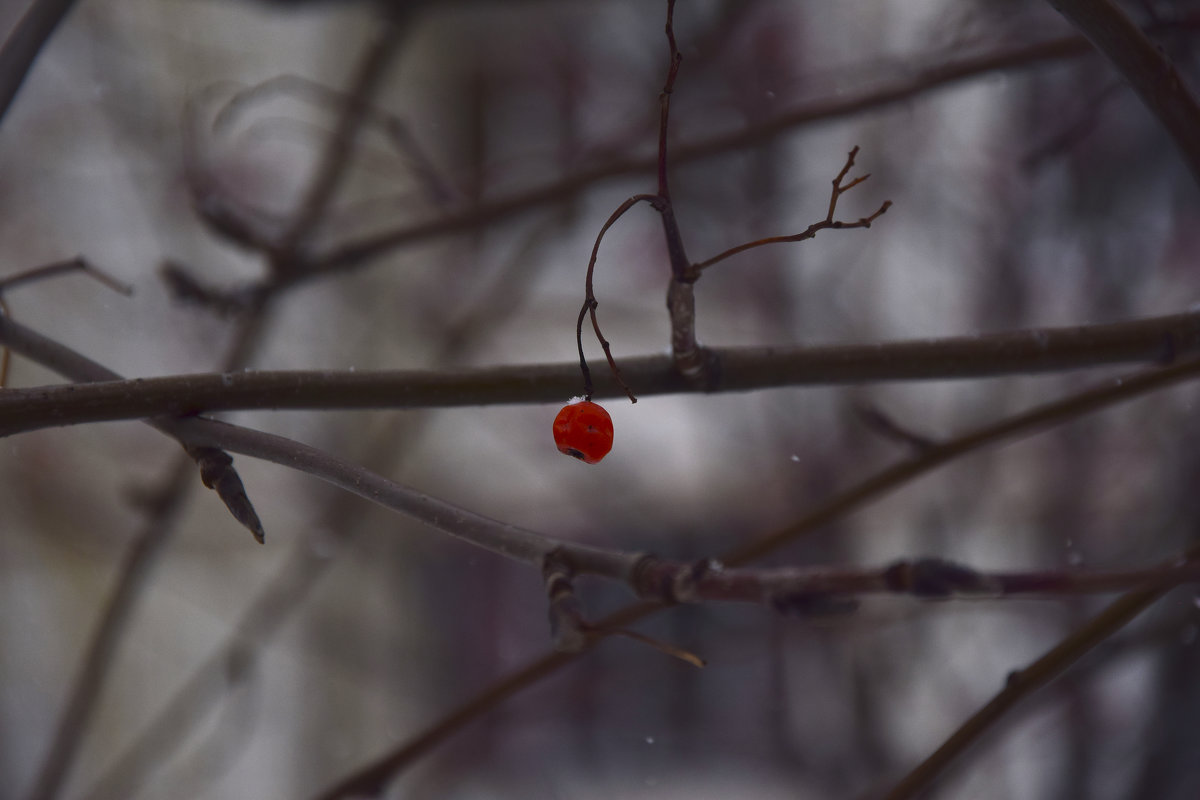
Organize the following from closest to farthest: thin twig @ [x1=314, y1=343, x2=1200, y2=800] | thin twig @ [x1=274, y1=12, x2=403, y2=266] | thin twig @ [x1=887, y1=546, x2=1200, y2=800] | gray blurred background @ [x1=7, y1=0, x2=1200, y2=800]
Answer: thin twig @ [x1=887, y1=546, x2=1200, y2=800] → thin twig @ [x1=314, y1=343, x2=1200, y2=800] → thin twig @ [x1=274, y1=12, x2=403, y2=266] → gray blurred background @ [x1=7, y1=0, x2=1200, y2=800]

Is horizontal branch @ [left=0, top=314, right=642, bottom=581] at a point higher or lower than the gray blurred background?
lower

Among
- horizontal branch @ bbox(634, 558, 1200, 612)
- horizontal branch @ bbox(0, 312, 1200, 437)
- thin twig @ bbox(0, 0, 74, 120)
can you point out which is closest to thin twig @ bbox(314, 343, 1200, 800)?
horizontal branch @ bbox(0, 312, 1200, 437)

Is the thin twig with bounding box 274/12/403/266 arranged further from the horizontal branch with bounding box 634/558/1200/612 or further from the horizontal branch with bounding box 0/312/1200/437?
the horizontal branch with bounding box 634/558/1200/612

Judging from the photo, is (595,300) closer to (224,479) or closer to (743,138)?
(224,479)

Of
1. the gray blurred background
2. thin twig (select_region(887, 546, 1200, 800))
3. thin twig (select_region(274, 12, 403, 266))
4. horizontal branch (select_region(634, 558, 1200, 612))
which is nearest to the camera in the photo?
horizontal branch (select_region(634, 558, 1200, 612))

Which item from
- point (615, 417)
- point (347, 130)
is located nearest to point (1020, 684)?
point (347, 130)
